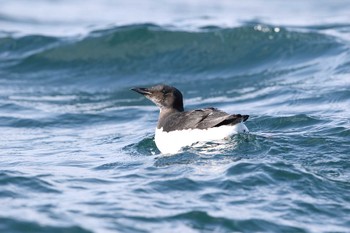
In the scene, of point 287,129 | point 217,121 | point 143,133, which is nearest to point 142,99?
point 143,133

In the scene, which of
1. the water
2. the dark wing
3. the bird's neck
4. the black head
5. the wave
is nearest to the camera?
the water

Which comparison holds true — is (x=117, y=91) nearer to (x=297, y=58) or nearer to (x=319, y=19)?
(x=297, y=58)

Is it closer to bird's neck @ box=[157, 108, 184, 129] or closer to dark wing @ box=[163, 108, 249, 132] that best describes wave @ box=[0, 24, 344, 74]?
bird's neck @ box=[157, 108, 184, 129]

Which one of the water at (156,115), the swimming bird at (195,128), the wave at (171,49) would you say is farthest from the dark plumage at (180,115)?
→ the wave at (171,49)

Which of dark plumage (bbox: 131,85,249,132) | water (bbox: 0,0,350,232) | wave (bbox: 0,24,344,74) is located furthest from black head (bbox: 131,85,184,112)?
wave (bbox: 0,24,344,74)

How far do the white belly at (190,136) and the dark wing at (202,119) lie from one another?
55mm

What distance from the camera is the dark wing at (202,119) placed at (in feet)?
32.1

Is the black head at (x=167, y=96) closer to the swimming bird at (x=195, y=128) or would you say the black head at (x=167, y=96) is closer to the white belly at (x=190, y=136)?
the swimming bird at (x=195, y=128)

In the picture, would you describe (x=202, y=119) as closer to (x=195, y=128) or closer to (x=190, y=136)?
(x=195, y=128)

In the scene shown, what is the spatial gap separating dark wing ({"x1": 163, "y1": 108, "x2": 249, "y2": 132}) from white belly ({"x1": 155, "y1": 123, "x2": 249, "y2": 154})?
2.2 inches

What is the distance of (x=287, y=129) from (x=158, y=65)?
6.81 m

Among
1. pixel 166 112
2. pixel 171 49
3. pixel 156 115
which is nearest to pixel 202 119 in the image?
pixel 166 112

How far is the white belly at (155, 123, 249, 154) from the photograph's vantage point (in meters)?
9.88

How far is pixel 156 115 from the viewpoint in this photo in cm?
1425
